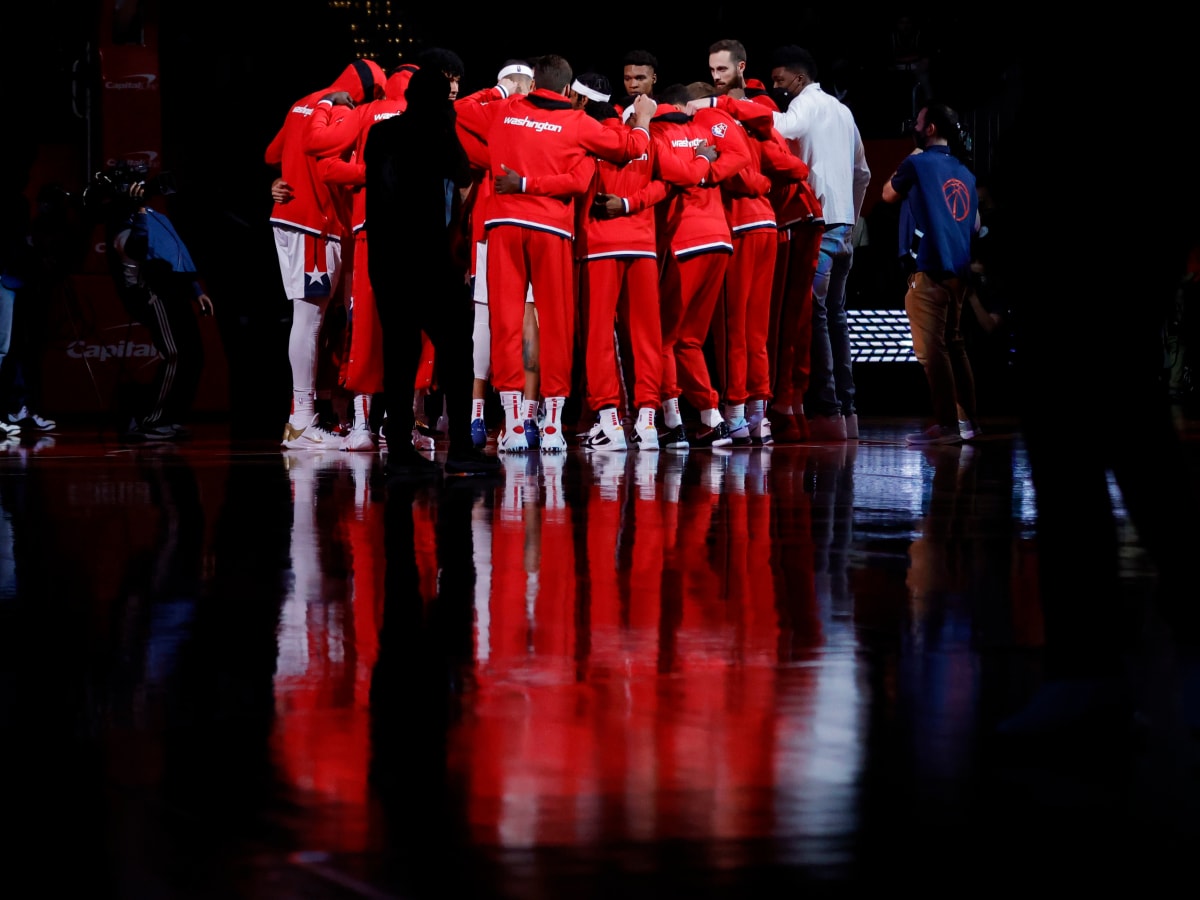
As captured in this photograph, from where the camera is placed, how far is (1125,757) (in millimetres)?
1954

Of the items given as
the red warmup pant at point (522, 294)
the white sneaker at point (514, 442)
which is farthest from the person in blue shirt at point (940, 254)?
the white sneaker at point (514, 442)

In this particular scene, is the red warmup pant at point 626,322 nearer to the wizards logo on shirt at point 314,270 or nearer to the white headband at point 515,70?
the white headband at point 515,70

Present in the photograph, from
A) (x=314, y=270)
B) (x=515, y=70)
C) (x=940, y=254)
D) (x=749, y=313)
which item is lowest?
(x=749, y=313)

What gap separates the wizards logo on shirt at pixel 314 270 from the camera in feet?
30.8

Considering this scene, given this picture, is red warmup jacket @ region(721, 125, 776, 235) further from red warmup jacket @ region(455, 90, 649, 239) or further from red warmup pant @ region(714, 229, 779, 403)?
red warmup jacket @ region(455, 90, 649, 239)

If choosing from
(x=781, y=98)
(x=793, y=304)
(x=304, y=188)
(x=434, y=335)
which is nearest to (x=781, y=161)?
(x=793, y=304)

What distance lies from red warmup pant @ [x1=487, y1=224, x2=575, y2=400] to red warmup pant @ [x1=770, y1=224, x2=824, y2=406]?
5.60 feet

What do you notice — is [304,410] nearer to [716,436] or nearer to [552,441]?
[552,441]

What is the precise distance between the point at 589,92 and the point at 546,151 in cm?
53

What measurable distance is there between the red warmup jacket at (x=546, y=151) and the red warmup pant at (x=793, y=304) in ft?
5.52

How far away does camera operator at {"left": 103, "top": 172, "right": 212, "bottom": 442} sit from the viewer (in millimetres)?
10711

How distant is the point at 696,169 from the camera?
8.96 meters

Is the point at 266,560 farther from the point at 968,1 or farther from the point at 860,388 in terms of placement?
the point at 860,388

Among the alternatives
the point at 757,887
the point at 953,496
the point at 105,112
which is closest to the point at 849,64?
the point at 105,112
